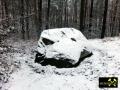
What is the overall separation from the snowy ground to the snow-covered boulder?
0.40 metres

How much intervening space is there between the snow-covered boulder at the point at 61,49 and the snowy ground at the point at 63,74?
40cm

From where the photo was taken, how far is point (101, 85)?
9.19m

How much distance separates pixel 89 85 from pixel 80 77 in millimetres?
962

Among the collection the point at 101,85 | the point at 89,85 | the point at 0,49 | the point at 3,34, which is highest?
the point at 3,34

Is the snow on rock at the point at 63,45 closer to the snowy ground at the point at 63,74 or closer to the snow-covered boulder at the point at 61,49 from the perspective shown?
the snow-covered boulder at the point at 61,49

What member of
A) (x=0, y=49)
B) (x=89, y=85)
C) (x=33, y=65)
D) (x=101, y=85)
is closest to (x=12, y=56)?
(x=33, y=65)

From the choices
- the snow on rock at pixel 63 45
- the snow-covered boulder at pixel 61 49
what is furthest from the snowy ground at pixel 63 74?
the snow on rock at pixel 63 45

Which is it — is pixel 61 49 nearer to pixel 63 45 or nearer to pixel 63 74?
pixel 63 45

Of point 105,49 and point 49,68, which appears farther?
point 105,49

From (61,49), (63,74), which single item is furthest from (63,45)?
(63,74)

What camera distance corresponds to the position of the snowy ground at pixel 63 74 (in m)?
11.0

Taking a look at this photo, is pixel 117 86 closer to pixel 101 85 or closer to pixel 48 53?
pixel 101 85

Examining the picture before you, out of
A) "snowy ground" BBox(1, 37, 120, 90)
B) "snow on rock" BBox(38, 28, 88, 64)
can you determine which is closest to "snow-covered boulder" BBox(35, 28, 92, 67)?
"snow on rock" BBox(38, 28, 88, 64)

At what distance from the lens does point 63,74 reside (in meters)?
12.2
